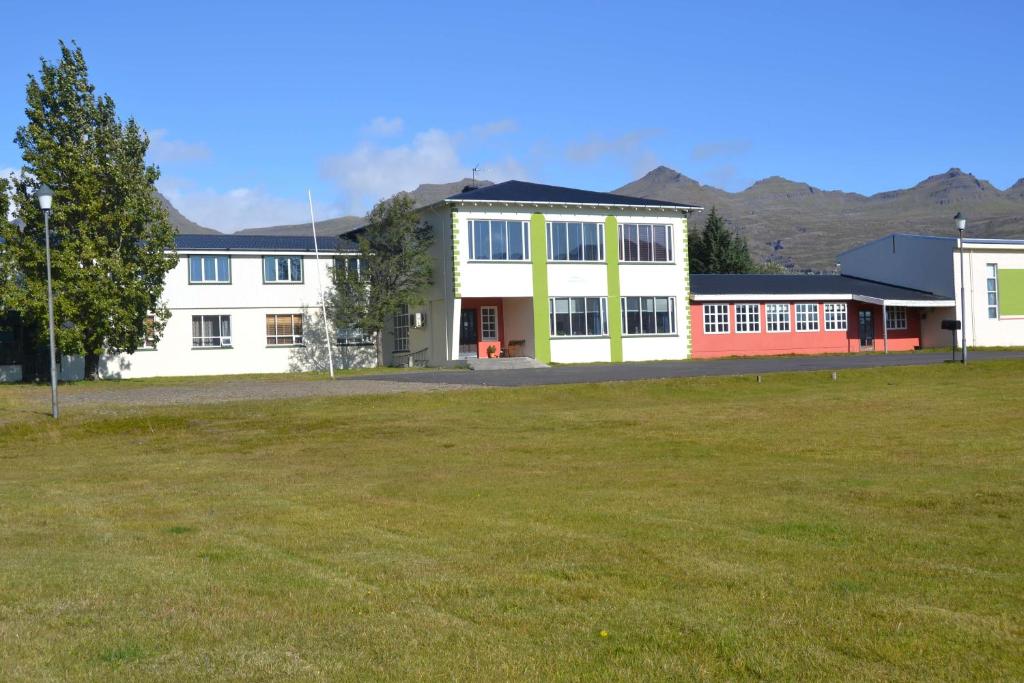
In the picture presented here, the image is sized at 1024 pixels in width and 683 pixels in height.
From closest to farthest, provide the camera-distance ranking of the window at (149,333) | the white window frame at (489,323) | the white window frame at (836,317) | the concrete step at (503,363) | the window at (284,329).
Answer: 1. the window at (149,333)
2. the concrete step at (503,363)
3. the window at (284,329)
4. the white window frame at (489,323)
5. the white window frame at (836,317)

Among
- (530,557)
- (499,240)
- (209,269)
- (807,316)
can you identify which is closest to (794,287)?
(807,316)

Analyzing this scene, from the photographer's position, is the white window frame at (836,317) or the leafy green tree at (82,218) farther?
the white window frame at (836,317)

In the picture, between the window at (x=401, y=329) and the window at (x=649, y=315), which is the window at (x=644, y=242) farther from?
the window at (x=401, y=329)

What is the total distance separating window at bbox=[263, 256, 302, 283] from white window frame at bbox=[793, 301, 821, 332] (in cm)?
2311

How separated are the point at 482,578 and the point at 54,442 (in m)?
16.6

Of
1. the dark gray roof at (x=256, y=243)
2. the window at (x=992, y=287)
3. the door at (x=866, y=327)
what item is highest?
A: the dark gray roof at (x=256, y=243)

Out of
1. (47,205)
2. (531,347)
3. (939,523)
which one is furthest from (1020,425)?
(531,347)

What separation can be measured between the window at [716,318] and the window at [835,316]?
Answer: 557 centimetres

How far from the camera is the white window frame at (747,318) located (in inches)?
1937

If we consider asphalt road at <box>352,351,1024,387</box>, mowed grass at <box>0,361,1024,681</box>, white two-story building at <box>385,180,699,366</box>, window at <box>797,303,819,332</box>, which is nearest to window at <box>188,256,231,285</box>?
white two-story building at <box>385,180,699,366</box>

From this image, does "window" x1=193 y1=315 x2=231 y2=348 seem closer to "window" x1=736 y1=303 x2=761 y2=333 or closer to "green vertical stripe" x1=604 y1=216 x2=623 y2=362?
"green vertical stripe" x1=604 y1=216 x2=623 y2=362

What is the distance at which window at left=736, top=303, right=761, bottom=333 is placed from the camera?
161 feet

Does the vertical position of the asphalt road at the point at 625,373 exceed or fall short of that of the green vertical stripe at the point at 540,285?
it falls short

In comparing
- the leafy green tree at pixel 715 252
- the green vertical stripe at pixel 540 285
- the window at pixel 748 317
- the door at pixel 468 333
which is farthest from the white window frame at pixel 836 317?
the leafy green tree at pixel 715 252
